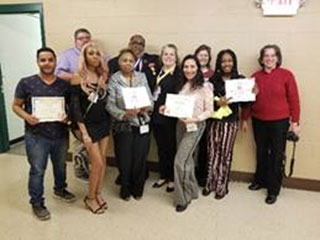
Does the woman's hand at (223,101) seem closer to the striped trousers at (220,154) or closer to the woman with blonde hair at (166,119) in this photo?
the striped trousers at (220,154)

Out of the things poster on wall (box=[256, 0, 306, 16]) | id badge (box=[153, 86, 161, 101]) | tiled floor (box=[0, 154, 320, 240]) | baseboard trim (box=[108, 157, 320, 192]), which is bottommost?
Result: tiled floor (box=[0, 154, 320, 240])

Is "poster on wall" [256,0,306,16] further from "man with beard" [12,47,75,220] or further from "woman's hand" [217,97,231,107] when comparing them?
"man with beard" [12,47,75,220]

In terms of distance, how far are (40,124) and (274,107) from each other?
6.39ft

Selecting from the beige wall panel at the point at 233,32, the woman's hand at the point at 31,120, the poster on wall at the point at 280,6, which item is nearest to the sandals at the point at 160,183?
the beige wall panel at the point at 233,32

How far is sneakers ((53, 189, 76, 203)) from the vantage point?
138 inches

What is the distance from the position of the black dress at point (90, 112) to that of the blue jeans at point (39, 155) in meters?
0.30

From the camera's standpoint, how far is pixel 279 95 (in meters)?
3.31

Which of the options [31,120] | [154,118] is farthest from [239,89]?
[31,120]

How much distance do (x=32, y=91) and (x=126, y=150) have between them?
91 centimetres

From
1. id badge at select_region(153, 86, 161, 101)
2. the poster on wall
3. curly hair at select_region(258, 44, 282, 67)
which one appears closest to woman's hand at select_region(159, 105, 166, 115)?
id badge at select_region(153, 86, 161, 101)

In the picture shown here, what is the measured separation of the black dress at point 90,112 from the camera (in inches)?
118

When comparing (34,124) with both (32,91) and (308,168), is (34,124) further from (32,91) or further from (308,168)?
(308,168)

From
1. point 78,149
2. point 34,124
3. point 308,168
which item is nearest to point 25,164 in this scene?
point 78,149

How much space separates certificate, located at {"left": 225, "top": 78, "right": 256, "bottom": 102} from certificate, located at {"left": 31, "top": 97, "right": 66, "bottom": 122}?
1396mm
